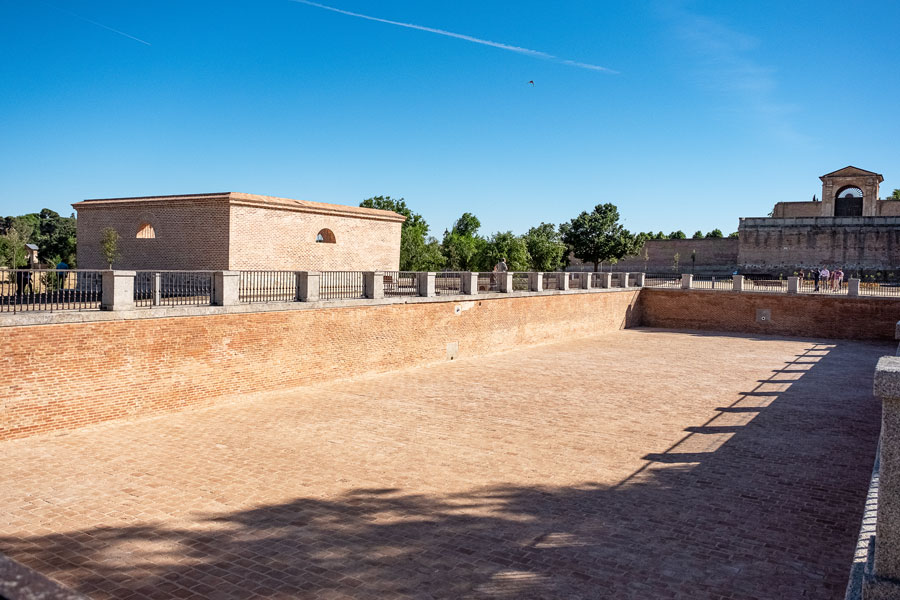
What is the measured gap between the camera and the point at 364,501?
27.2 feet

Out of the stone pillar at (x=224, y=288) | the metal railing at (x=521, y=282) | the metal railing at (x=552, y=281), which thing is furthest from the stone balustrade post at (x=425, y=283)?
the metal railing at (x=552, y=281)

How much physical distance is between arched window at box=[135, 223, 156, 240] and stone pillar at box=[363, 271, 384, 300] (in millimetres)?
8760

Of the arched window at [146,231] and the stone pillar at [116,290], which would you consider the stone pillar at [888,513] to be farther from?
the arched window at [146,231]

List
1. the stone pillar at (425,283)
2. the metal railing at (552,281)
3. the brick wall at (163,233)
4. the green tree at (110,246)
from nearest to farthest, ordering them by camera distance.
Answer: the stone pillar at (425,283) → the brick wall at (163,233) → the green tree at (110,246) → the metal railing at (552,281)

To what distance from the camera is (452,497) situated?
8.48m

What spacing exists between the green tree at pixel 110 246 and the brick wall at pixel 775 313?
25.0m

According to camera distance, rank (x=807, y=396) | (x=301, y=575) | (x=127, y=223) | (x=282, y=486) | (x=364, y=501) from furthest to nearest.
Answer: (x=127, y=223) < (x=807, y=396) < (x=282, y=486) < (x=364, y=501) < (x=301, y=575)

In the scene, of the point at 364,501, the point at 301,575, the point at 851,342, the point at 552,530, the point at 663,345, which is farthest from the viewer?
the point at 851,342

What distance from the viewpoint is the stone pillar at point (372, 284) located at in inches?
675

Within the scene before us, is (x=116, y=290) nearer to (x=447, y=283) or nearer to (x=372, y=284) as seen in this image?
(x=372, y=284)

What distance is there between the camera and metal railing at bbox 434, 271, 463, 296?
20.4 m

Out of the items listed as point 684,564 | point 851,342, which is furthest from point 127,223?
point 851,342

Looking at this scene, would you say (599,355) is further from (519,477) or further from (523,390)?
(519,477)

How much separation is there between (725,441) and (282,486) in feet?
25.2
